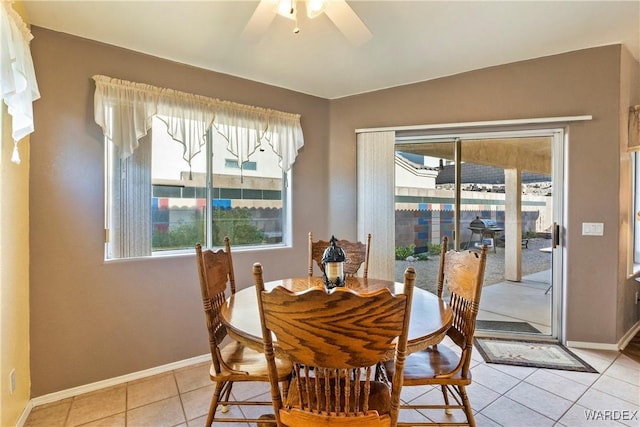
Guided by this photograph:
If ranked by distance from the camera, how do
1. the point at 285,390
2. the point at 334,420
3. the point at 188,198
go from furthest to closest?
the point at 188,198
the point at 285,390
the point at 334,420

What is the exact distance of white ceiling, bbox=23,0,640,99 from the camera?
2.09m

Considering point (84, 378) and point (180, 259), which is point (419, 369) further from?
point (84, 378)

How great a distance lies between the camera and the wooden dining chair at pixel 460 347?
63.2 inches

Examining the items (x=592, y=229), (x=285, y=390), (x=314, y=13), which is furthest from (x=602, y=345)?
(x=314, y=13)

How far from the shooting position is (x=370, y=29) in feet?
7.80

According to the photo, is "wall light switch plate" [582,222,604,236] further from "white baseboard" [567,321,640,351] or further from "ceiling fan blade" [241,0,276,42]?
"ceiling fan blade" [241,0,276,42]

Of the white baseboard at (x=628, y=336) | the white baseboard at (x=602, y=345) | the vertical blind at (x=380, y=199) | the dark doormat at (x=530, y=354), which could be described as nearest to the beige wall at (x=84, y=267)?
the vertical blind at (x=380, y=199)

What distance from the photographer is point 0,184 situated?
67.7 inches

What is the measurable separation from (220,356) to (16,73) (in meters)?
1.82

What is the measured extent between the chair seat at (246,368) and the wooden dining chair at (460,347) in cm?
56

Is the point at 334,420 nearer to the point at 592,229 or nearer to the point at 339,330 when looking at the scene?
the point at 339,330

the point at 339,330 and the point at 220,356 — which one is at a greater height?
the point at 339,330

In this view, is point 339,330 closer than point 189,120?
Yes

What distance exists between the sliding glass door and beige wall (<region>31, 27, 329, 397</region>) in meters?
2.26
